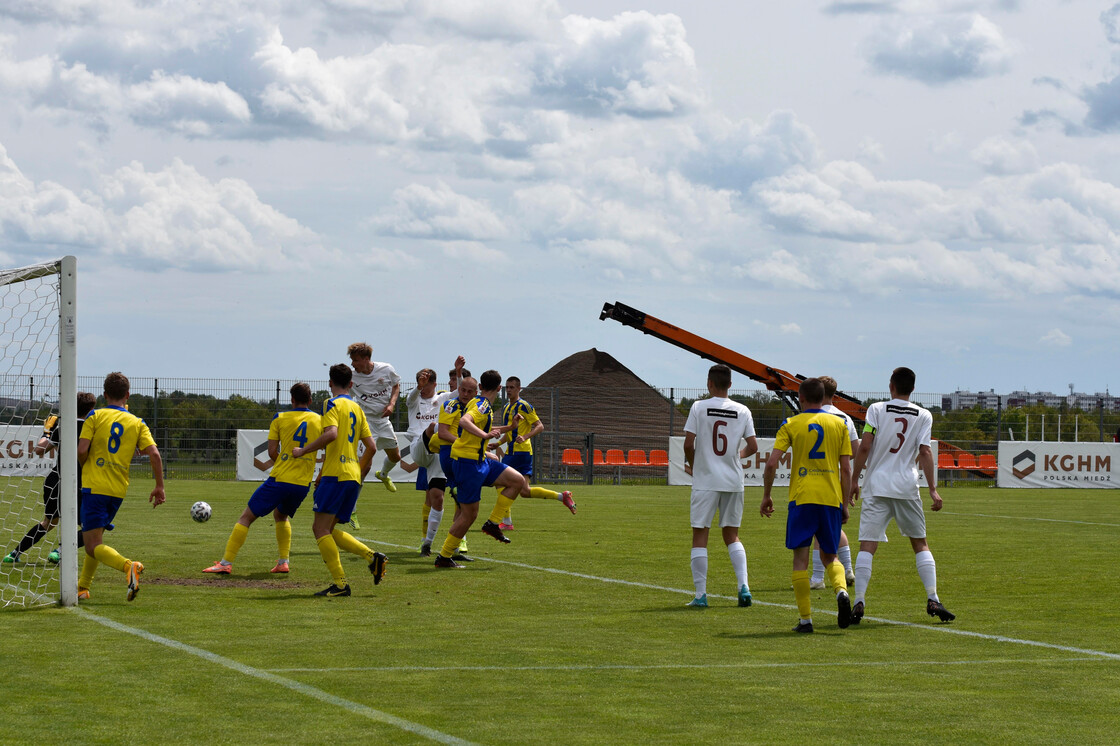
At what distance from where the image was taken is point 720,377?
1020cm

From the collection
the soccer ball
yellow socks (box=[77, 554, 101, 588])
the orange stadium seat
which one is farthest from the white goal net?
the orange stadium seat

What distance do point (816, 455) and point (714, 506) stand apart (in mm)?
1437

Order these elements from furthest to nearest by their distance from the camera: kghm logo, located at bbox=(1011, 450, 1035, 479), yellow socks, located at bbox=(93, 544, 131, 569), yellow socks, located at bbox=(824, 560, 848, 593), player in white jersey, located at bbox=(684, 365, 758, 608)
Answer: kghm logo, located at bbox=(1011, 450, 1035, 479), player in white jersey, located at bbox=(684, 365, 758, 608), yellow socks, located at bbox=(93, 544, 131, 569), yellow socks, located at bbox=(824, 560, 848, 593)

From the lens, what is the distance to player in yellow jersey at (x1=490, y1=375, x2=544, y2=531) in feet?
57.4

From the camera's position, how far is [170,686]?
21.6 feet

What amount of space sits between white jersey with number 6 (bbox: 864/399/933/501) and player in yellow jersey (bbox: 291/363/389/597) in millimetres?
4209

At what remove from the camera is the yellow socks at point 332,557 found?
34.7 ft

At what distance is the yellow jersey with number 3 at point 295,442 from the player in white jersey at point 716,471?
11.4 ft

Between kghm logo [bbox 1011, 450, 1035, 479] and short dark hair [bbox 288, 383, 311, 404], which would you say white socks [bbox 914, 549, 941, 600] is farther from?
kghm logo [bbox 1011, 450, 1035, 479]

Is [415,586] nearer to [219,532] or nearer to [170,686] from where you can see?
[170,686]

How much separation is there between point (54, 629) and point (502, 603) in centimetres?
349

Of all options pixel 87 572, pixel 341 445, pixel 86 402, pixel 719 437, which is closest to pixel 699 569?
pixel 719 437

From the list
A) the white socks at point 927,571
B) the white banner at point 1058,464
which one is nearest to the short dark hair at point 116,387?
the white socks at point 927,571

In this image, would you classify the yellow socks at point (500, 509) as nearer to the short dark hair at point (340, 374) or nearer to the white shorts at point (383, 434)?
the white shorts at point (383, 434)
